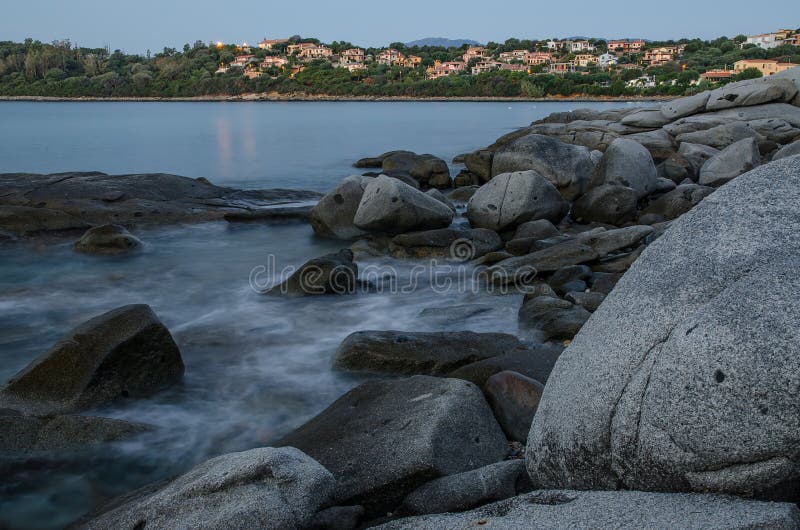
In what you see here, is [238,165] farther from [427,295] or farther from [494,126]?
[494,126]

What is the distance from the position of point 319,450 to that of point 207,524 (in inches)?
54.8

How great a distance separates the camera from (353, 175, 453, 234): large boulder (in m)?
12.7

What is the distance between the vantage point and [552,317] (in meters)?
8.02

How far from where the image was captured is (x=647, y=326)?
3502mm

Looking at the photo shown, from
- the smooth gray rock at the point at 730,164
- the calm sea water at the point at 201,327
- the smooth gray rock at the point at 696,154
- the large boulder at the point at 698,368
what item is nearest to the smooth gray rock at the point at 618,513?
the large boulder at the point at 698,368

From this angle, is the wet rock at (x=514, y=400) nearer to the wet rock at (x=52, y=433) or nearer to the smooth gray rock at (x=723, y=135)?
the wet rock at (x=52, y=433)

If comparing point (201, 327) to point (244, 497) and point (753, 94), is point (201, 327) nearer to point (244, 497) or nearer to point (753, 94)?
point (244, 497)

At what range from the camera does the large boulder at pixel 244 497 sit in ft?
12.1

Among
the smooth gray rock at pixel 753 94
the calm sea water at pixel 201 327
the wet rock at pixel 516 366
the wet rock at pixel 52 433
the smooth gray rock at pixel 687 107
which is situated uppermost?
the smooth gray rock at pixel 753 94

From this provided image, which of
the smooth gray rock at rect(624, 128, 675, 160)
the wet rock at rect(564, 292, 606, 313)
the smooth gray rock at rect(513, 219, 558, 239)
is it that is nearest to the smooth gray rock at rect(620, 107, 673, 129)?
the smooth gray rock at rect(624, 128, 675, 160)

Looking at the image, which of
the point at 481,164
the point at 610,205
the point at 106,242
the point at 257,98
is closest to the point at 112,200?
the point at 106,242

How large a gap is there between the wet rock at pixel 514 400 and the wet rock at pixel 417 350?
130 centimetres

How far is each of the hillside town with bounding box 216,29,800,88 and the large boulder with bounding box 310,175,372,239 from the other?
96721mm

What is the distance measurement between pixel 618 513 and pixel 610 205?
1096cm
